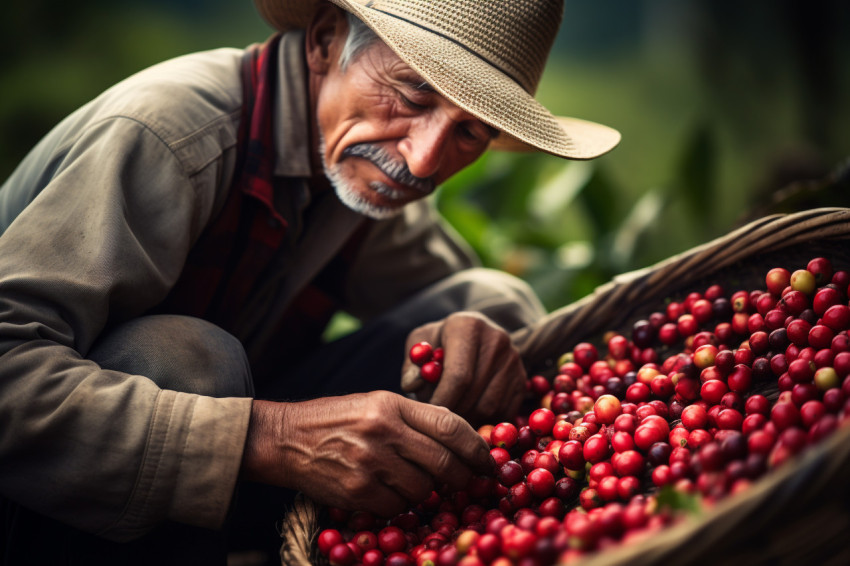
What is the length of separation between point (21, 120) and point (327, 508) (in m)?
4.33

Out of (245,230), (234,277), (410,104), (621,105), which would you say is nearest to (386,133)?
(410,104)

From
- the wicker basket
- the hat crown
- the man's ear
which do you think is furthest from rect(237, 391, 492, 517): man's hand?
the man's ear

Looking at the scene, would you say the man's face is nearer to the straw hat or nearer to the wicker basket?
the straw hat

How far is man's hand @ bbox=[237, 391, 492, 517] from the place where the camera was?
50.1 inches

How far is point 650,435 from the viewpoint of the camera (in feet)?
4.44

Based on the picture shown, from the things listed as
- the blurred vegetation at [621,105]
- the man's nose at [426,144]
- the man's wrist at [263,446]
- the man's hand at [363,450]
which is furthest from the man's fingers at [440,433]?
the blurred vegetation at [621,105]

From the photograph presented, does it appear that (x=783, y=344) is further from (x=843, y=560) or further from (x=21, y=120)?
(x=21, y=120)

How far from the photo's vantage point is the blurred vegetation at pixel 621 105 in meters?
3.45

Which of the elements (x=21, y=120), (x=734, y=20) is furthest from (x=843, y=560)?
(x=734, y=20)

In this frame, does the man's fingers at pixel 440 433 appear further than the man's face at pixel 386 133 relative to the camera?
No

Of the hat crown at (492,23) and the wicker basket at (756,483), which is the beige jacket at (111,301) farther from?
the hat crown at (492,23)

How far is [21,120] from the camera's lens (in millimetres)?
4465

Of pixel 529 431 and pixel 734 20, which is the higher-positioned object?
pixel 734 20

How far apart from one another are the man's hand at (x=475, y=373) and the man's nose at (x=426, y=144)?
1.37 feet
